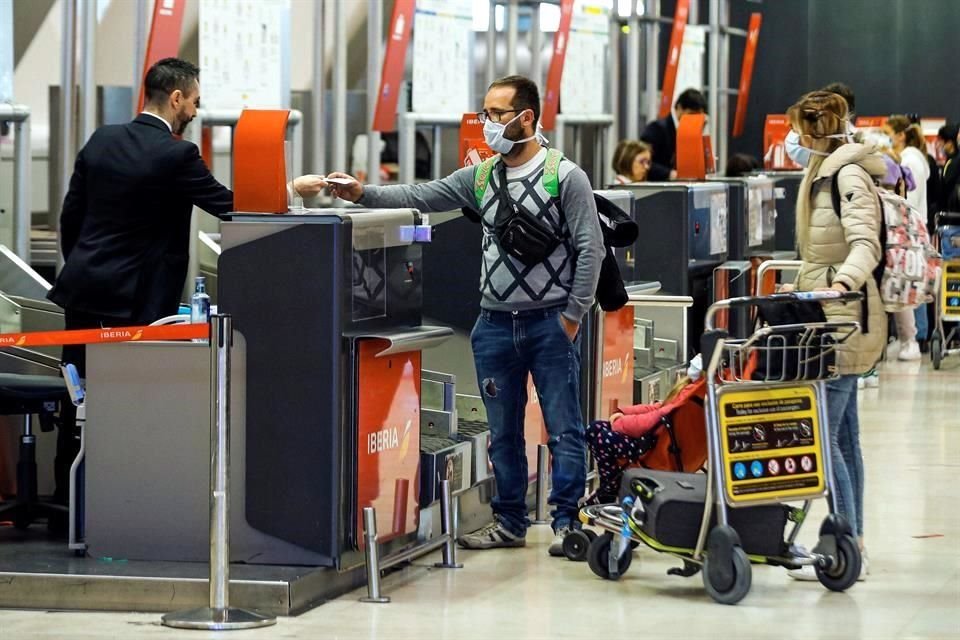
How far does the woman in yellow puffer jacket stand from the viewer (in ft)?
17.4

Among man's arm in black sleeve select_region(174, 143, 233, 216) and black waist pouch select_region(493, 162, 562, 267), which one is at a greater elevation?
man's arm in black sleeve select_region(174, 143, 233, 216)

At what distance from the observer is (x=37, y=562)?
514cm

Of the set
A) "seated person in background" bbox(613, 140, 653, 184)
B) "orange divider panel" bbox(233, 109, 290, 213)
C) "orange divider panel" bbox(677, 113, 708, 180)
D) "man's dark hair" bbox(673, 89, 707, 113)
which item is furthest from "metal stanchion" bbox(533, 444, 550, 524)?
"man's dark hair" bbox(673, 89, 707, 113)

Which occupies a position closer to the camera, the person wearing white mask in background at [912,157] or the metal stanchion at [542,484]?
the metal stanchion at [542,484]

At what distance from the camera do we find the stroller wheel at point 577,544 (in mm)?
5641

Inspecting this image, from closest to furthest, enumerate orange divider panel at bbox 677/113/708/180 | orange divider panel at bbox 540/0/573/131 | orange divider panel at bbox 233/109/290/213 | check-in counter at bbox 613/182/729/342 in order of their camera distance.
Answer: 1. orange divider panel at bbox 233/109/290/213
2. check-in counter at bbox 613/182/729/342
3. orange divider panel at bbox 677/113/708/180
4. orange divider panel at bbox 540/0/573/131

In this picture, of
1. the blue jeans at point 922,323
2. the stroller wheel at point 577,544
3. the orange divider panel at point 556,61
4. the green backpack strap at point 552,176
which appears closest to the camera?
the green backpack strap at point 552,176

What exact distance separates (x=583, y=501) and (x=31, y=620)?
1.78 metres

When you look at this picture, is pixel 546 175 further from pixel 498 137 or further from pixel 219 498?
pixel 219 498

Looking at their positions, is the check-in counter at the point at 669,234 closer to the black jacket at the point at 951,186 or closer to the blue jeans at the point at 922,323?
the black jacket at the point at 951,186

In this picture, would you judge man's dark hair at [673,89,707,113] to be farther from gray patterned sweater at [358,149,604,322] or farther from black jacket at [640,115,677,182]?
gray patterned sweater at [358,149,604,322]

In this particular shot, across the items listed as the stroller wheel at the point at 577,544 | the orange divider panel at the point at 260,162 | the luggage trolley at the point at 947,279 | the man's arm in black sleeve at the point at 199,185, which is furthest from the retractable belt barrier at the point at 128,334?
the luggage trolley at the point at 947,279

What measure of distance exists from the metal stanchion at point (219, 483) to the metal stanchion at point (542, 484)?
74.8 inches

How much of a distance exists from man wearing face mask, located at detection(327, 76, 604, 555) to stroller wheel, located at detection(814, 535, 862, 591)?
87cm
